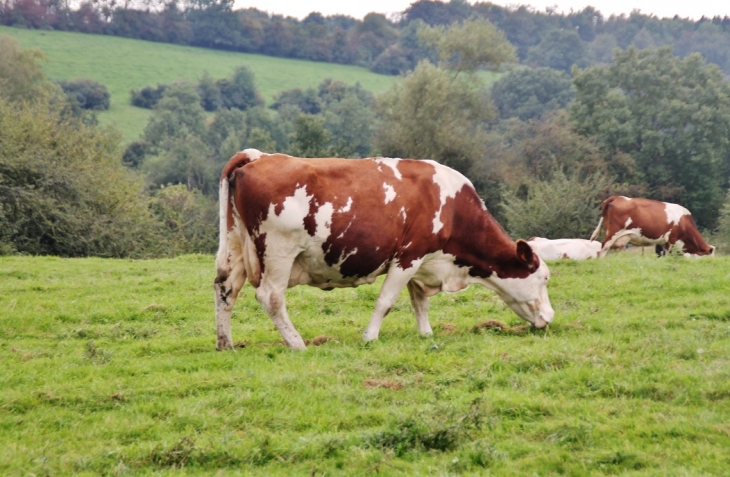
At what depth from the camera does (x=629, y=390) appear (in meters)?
8.37

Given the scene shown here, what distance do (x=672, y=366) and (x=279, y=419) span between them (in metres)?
4.12

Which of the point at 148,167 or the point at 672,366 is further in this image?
the point at 148,167

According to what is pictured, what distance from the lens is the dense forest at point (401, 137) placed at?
3394 centimetres

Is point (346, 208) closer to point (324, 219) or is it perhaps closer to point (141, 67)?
point (324, 219)

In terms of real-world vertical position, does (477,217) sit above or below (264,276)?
above

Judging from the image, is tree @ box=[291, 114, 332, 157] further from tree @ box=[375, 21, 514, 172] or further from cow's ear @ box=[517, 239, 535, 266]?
cow's ear @ box=[517, 239, 535, 266]

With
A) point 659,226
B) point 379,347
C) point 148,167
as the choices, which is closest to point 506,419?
point 379,347

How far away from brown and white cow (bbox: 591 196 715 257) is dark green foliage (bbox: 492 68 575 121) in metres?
69.4

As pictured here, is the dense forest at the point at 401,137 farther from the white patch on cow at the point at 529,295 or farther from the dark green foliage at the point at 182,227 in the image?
the white patch on cow at the point at 529,295

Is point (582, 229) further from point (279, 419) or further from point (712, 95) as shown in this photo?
point (279, 419)

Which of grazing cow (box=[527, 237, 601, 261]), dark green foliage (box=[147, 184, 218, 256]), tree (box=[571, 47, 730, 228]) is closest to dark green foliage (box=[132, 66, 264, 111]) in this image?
tree (box=[571, 47, 730, 228])

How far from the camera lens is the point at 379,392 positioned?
8758 millimetres

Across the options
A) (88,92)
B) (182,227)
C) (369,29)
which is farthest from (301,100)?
(182,227)

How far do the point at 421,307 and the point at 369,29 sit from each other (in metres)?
142
